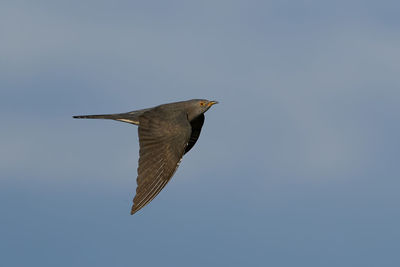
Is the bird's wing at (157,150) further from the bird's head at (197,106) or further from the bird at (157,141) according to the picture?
the bird's head at (197,106)

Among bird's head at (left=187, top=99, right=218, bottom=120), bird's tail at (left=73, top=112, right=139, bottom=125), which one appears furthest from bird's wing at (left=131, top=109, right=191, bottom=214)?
bird's head at (left=187, top=99, right=218, bottom=120)

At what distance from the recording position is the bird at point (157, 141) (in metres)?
14.9

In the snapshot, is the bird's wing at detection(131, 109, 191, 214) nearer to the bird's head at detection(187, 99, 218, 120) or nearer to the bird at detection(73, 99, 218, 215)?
the bird at detection(73, 99, 218, 215)

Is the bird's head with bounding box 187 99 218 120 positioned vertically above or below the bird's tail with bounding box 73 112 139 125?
above

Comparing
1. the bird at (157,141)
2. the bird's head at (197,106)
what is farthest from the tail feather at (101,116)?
the bird's head at (197,106)

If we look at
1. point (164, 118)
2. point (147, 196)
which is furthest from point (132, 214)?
point (164, 118)

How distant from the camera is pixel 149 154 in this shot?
50.7ft

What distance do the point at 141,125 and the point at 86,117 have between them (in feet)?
7.04

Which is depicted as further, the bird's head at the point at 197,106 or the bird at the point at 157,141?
the bird's head at the point at 197,106

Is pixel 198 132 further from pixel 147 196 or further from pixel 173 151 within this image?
pixel 147 196

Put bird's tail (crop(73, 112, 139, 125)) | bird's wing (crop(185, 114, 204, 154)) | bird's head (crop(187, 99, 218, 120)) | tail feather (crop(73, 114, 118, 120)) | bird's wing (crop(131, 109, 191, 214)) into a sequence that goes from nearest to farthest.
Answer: bird's wing (crop(131, 109, 191, 214)) < bird's tail (crop(73, 112, 139, 125)) < tail feather (crop(73, 114, 118, 120)) < bird's head (crop(187, 99, 218, 120)) < bird's wing (crop(185, 114, 204, 154))

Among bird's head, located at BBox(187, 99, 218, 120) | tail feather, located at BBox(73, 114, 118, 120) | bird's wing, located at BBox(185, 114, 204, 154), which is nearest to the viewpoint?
tail feather, located at BBox(73, 114, 118, 120)

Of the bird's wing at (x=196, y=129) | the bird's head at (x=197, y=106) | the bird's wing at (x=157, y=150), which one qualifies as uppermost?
the bird's head at (x=197, y=106)

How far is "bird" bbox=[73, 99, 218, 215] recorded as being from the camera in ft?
48.9
